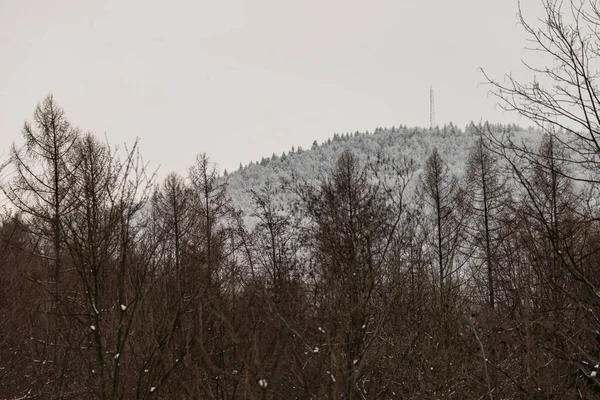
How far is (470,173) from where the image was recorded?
23.5 meters

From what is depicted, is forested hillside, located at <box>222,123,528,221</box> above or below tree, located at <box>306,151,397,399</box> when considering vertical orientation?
above

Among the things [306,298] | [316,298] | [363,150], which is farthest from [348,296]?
[363,150]

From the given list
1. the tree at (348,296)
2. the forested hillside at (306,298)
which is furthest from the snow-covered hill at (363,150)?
the tree at (348,296)

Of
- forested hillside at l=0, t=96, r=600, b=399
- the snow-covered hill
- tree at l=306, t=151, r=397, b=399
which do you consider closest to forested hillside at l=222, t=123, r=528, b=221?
the snow-covered hill

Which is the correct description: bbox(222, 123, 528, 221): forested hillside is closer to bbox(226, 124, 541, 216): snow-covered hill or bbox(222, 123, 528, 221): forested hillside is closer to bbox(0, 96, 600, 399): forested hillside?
bbox(226, 124, 541, 216): snow-covered hill

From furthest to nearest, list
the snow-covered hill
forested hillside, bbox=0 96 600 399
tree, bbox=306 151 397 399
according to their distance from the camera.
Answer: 1. the snow-covered hill
2. forested hillside, bbox=0 96 600 399
3. tree, bbox=306 151 397 399

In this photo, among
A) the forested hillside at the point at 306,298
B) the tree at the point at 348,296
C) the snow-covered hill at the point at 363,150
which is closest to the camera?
the tree at the point at 348,296

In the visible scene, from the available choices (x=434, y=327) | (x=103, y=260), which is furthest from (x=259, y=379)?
(x=434, y=327)

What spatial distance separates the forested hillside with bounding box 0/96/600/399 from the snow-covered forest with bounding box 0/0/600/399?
49mm

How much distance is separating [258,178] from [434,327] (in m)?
102

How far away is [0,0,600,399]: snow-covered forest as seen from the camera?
13.3 feet

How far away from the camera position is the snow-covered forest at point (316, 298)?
13.3ft

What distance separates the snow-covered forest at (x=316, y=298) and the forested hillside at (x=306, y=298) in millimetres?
49

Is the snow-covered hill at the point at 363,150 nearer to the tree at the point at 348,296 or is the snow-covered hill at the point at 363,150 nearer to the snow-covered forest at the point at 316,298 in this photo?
the snow-covered forest at the point at 316,298
